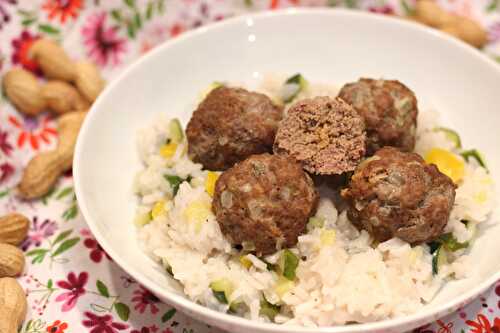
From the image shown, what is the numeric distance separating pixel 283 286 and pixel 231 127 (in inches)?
42.2

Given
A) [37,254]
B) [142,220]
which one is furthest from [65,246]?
[142,220]

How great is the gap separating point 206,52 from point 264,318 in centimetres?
255

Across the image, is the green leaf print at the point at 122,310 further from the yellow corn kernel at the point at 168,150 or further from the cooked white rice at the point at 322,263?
the yellow corn kernel at the point at 168,150

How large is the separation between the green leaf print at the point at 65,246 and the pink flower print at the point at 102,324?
2.17 feet

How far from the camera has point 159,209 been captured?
12.8ft

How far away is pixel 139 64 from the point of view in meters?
4.59

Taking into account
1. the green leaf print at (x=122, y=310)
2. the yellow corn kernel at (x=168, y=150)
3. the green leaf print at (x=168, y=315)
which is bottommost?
the green leaf print at (x=122, y=310)

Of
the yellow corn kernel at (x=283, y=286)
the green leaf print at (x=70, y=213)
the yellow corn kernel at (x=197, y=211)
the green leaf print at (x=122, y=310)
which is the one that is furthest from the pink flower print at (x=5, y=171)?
the yellow corn kernel at (x=283, y=286)

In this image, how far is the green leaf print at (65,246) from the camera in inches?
164

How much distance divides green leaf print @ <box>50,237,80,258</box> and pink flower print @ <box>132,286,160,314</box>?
2.32 ft

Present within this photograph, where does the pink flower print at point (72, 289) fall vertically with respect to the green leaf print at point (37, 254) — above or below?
above

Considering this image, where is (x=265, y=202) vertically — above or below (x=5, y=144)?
above

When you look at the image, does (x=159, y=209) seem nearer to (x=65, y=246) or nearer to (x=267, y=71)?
(x=65, y=246)

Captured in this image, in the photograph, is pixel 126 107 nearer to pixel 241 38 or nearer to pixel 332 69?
pixel 241 38
